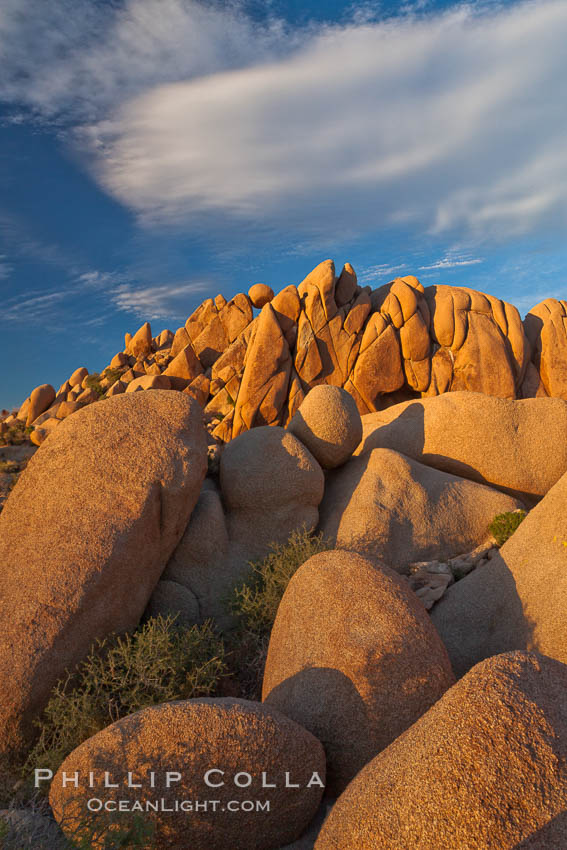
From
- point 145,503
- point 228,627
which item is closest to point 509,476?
point 228,627

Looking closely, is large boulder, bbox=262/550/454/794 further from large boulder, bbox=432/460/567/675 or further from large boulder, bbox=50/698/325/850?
large boulder, bbox=432/460/567/675

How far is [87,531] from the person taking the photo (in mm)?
8273

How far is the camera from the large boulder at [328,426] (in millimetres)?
12164

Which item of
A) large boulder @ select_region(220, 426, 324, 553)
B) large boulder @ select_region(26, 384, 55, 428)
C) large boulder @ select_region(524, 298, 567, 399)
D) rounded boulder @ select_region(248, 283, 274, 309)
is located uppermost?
rounded boulder @ select_region(248, 283, 274, 309)

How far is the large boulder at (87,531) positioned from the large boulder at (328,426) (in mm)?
3174

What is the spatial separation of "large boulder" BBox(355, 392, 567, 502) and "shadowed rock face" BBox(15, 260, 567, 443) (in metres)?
14.4

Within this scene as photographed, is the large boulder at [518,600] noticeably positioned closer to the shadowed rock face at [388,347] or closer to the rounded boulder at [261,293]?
the shadowed rock face at [388,347]

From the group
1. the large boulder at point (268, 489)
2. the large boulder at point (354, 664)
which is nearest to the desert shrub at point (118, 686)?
the large boulder at point (354, 664)

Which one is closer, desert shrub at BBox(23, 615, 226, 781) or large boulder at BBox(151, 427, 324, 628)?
desert shrub at BBox(23, 615, 226, 781)

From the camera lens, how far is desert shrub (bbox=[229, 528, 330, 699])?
854cm

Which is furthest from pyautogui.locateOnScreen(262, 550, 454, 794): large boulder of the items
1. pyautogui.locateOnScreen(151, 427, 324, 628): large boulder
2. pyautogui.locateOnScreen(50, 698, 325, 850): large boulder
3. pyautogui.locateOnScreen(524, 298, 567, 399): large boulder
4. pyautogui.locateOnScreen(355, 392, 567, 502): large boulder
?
pyautogui.locateOnScreen(524, 298, 567, 399): large boulder

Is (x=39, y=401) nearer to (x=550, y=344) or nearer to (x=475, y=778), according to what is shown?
(x=550, y=344)

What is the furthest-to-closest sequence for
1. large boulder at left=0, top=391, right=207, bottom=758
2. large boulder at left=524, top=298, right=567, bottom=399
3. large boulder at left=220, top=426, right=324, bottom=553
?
large boulder at left=524, top=298, right=567, bottom=399 → large boulder at left=220, top=426, right=324, bottom=553 → large boulder at left=0, top=391, right=207, bottom=758

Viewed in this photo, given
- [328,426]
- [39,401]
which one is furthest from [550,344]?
[39,401]
